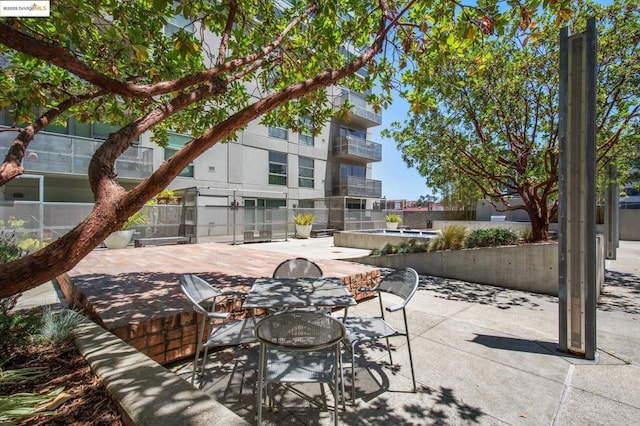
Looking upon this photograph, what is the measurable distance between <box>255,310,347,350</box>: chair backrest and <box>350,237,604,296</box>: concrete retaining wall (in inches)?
236

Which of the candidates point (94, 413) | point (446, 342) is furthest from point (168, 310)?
point (446, 342)

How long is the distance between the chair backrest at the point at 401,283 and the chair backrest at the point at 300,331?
3.94 ft

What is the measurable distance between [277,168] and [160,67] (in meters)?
15.1

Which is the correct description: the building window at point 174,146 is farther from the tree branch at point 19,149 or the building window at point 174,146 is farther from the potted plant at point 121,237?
the tree branch at point 19,149

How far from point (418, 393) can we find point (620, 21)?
325 inches

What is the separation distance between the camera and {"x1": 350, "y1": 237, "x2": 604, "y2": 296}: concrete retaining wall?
602 cm

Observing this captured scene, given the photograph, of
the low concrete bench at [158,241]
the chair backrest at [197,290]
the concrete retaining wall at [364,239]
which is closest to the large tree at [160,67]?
the chair backrest at [197,290]

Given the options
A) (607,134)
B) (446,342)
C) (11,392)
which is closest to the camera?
(11,392)

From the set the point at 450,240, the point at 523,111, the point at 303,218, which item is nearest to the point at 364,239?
the point at 450,240

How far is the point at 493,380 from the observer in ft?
9.21

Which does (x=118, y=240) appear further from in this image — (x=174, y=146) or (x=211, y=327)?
(x=211, y=327)

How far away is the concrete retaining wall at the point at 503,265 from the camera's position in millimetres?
6016

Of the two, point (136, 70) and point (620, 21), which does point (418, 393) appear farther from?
point (620, 21)

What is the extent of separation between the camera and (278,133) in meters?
19.8
